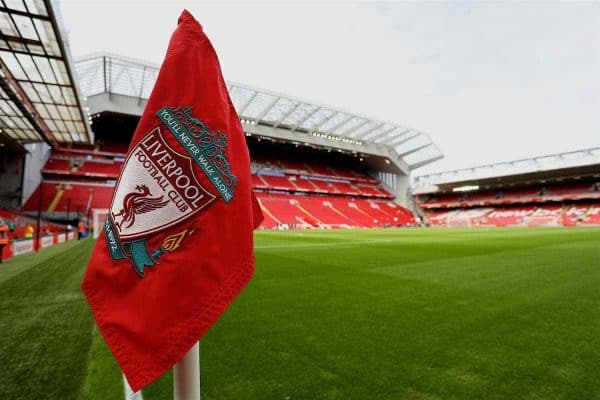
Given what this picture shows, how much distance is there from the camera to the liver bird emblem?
39.4 inches

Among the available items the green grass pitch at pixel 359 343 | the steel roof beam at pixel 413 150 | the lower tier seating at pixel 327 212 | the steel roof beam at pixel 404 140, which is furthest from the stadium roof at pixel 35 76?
the steel roof beam at pixel 413 150

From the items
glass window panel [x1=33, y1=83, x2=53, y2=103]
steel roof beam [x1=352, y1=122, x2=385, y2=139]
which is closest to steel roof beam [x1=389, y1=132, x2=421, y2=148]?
steel roof beam [x1=352, y1=122, x2=385, y2=139]

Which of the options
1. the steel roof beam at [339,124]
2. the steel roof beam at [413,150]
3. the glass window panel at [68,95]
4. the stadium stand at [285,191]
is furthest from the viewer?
the steel roof beam at [413,150]

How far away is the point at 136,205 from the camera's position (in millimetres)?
1019

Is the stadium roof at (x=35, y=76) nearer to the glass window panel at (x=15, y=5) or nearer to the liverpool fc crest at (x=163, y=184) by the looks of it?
the glass window panel at (x=15, y=5)

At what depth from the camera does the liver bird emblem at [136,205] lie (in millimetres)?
1002

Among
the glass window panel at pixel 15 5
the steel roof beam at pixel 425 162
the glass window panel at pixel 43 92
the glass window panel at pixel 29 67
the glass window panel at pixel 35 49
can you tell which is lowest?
the glass window panel at pixel 43 92

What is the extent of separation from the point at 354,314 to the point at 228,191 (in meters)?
2.62

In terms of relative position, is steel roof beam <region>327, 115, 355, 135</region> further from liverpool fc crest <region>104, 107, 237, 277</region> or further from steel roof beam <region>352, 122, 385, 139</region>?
liverpool fc crest <region>104, 107, 237, 277</region>

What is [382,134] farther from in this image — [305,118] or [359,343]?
[359,343]

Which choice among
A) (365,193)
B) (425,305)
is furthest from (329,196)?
(425,305)

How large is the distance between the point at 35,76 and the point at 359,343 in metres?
15.6

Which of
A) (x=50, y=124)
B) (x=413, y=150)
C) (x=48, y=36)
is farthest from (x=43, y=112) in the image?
(x=413, y=150)

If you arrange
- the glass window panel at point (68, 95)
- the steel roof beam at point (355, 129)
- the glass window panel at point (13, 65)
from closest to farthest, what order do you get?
the glass window panel at point (13, 65) → the glass window panel at point (68, 95) → the steel roof beam at point (355, 129)
